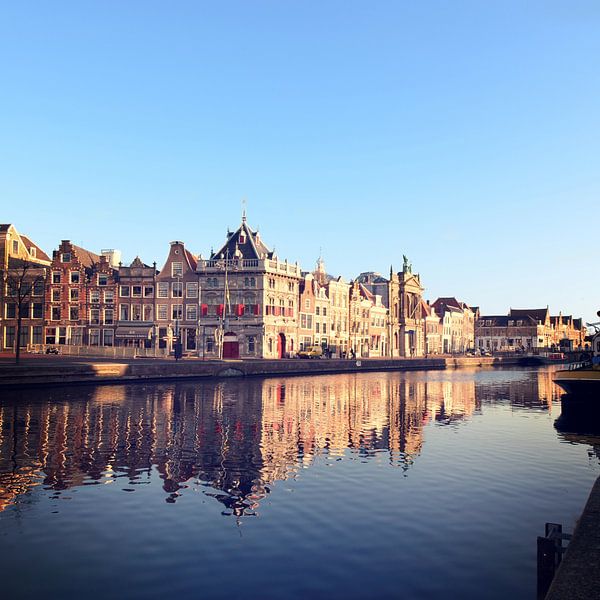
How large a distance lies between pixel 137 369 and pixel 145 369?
35.5 inches

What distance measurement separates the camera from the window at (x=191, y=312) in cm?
10662

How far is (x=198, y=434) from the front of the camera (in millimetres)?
33188

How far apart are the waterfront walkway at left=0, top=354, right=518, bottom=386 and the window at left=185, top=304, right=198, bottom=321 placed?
70.2ft

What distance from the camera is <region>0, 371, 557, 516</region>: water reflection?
22.9 metres

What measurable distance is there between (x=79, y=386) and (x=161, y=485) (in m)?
42.7

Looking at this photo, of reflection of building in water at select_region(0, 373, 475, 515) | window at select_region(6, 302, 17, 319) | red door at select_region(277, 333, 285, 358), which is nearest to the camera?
reflection of building in water at select_region(0, 373, 475, 515)

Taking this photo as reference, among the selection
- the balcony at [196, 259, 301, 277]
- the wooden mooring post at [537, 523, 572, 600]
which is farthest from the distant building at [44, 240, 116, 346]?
the wooden mooring post at [537, 523, 572, 600]

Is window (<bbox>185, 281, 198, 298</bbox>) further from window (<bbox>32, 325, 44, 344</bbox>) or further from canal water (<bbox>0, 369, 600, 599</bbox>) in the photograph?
canal water (<bbox>0, 369, 600, 599</bbox>)

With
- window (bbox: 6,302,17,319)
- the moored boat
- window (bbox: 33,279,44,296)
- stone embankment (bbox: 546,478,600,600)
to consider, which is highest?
window (bbox: 33,279,44,296)

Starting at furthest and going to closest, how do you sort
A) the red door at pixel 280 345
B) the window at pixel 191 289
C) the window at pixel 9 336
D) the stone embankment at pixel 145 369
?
1. the red door at pixel 280 345
2. the window at pixel 191 289
3. the window at pixel 9 336
4. the stone embankment at pixel 145 369

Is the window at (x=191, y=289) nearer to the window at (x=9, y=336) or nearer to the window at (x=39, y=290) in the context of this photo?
the window at (x=39, y=290)

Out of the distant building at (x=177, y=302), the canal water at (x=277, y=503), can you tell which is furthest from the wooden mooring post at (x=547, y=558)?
the distant building at (x=177, y=302)

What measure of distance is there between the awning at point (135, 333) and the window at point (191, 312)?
629 cm

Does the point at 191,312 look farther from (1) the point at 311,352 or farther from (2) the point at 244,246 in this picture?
(1) the point at 311,352
